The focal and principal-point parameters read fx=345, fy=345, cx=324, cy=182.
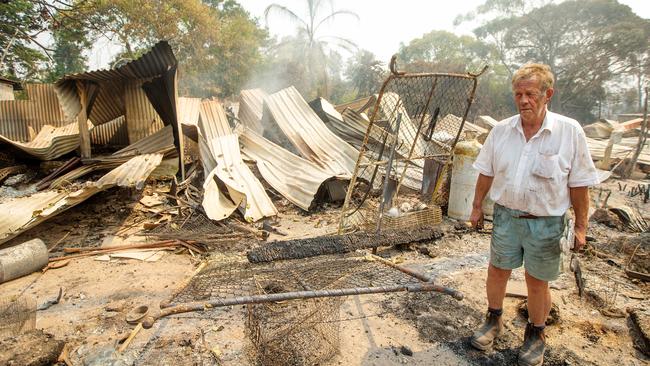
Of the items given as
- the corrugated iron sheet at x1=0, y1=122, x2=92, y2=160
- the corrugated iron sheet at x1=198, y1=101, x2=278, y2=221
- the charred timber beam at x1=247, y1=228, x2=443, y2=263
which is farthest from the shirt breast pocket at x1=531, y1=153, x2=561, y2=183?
the corrugated iron sheet at x1=0, y1=122, x2=92, y2=160

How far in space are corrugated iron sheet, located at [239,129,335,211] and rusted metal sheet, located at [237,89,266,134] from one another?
125cm

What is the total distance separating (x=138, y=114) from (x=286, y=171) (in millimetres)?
3588

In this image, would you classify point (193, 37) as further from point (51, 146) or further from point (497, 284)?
point (497, 284)

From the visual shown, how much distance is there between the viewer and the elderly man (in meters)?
2.29

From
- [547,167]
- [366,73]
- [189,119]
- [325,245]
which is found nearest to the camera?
[547,167]

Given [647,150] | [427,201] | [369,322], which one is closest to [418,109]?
[427,201]

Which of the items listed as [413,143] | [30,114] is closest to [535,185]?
[413,143]

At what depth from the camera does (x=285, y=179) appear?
712cm

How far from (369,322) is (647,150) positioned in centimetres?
1417

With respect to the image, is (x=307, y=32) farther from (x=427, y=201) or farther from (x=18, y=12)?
(x=427, y=201)

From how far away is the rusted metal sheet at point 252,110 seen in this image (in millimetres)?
9602

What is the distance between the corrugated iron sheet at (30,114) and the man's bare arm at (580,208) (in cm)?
1234

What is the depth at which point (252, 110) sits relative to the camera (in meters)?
9.93

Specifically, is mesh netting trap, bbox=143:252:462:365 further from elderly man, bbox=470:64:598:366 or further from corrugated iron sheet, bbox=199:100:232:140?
corrugated iron sheet, bbox=199:100:232:140
